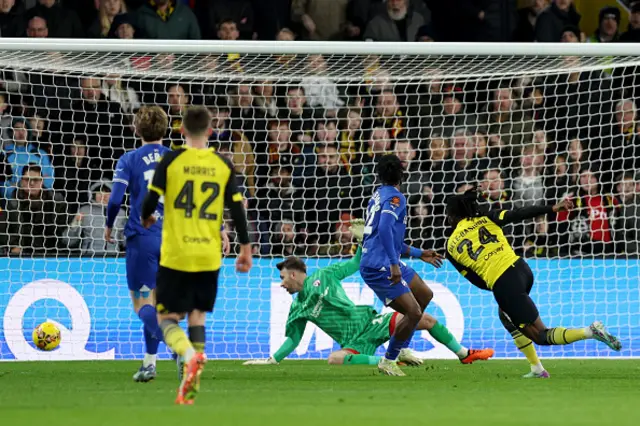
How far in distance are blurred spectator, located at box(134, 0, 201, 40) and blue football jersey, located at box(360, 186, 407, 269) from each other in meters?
5.65

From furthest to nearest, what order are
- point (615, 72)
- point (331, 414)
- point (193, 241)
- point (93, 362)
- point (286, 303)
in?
1. point (615, 72)
2. point (286, 303)
3. point (93, 362)
4. point (193, 241)
5. point (331, 414)

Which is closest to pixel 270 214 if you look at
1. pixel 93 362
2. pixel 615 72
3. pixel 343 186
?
pixel 343 186

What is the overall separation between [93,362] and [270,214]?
2.88 metres

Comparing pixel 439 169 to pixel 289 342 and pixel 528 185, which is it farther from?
pixel 289 342

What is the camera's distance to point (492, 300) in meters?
12.9

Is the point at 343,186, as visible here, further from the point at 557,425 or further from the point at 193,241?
the point at 557,425

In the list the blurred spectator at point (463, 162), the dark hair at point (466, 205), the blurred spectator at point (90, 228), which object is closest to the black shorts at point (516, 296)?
the dark hair at point (466, 205)

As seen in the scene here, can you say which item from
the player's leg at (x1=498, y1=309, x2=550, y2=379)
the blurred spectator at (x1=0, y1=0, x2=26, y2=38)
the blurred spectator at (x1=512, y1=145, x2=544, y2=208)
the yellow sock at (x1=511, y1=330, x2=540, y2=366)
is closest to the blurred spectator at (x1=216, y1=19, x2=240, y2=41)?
the blurred spectator at (x1=0, y1=0, x2=26, y2=38)

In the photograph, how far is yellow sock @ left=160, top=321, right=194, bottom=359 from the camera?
654 cm

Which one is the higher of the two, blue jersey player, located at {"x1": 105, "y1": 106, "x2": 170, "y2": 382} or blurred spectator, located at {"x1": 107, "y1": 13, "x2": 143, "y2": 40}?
blurred spectator, located at {"x1": 107, "y1": 13, "x2": 143, "y2": 40}

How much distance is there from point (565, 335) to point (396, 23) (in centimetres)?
743

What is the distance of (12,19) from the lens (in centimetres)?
1418

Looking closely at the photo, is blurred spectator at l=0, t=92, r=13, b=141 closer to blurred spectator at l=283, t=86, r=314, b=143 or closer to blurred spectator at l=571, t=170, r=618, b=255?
blurred spectator at l=283, t=86, r=314, b=143

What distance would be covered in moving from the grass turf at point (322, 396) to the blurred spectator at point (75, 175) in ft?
7.90
